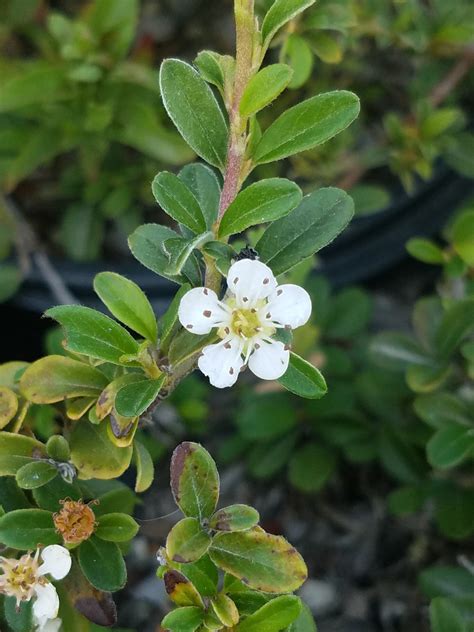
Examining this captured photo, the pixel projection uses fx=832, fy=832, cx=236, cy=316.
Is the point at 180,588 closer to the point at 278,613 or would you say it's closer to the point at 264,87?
the point at 278,613

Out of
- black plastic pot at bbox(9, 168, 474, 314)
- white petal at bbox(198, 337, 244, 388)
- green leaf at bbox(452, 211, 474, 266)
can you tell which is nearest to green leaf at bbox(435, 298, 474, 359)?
green leaf at bbox(452, 211, 474, 266)

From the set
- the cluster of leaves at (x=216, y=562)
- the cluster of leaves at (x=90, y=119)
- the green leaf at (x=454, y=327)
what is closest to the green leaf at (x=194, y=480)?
the cluster of leaves at (x=216, y=562)

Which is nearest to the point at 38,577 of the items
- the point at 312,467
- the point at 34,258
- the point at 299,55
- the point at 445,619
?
the point at 445,619

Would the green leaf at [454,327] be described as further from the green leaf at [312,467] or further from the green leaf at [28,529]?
the green leaf at [28,529]

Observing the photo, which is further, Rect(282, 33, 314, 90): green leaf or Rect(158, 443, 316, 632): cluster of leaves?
Rect(282, 33, 314, 90): green leaf

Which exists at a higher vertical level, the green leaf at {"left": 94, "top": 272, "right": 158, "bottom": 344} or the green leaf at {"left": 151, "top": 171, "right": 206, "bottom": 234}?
the green leaf at {"left": 151, "top": 171, "right": 206, "bottom": 234}

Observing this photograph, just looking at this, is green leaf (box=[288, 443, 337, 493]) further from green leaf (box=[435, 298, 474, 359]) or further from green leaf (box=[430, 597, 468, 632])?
green leaf (box=[430, 597, 468, 632])
